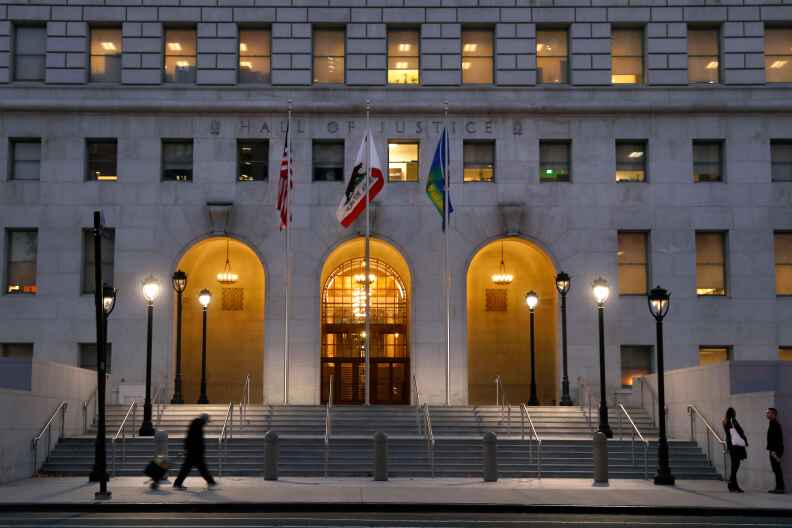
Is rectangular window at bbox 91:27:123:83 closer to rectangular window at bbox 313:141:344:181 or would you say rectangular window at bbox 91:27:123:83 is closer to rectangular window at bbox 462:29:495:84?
rectangular window at bbox 313:141:344:181

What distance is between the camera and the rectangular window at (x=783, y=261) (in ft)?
131

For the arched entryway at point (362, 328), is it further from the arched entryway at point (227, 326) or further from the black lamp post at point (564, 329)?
the black lamp post at point (564, 329)

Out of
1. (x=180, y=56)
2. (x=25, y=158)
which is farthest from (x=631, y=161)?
(x=25, y=158)

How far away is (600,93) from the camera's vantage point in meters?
40.1

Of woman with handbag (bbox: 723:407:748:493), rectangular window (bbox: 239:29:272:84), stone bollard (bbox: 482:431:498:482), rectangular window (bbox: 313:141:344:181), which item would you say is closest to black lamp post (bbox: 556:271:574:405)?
rectangular window (bbox: 313:141:344:181)

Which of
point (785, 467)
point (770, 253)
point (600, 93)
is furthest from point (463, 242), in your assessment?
point (785, 467)

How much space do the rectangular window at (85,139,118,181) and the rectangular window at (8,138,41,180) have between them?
6.30 ft

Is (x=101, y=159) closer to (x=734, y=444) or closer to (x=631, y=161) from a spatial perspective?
(x=631, y=161)

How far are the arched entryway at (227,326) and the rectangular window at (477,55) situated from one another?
12.0m

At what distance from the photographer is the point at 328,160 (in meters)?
40.2

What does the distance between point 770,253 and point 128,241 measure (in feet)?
80.4

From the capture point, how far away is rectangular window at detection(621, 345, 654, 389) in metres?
39.3

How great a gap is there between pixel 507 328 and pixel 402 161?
9727mm

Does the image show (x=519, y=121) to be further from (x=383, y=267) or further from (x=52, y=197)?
(x=52, y=197)
